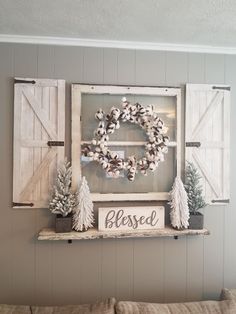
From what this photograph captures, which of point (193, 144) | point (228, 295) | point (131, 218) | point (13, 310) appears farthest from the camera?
point (193, 144)

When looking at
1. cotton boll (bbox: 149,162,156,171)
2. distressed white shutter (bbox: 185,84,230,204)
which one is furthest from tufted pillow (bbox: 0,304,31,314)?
distressed white shutter (bbox: 185,84,230,204)

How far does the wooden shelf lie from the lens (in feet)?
5.56

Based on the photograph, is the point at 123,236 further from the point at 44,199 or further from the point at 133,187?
the point at 44,199

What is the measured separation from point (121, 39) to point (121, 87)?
1.04 feet

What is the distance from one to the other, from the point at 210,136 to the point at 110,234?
99cm

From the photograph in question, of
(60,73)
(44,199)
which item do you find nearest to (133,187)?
(44,199)

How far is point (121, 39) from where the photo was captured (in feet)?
6.08

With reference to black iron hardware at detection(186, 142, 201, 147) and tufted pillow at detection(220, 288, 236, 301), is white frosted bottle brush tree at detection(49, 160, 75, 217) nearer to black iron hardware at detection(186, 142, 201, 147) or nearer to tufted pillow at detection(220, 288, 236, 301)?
black iron hardware at detection(186, 142, 201, 147)

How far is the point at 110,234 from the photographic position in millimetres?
1738

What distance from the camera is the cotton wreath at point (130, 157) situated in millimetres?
1801

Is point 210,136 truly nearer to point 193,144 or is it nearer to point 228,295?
point 193,144

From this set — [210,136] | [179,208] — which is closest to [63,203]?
[179,208]

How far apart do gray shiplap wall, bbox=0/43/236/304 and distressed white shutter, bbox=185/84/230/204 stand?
0.07 m

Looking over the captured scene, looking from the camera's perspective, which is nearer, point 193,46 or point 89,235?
point 89,235
